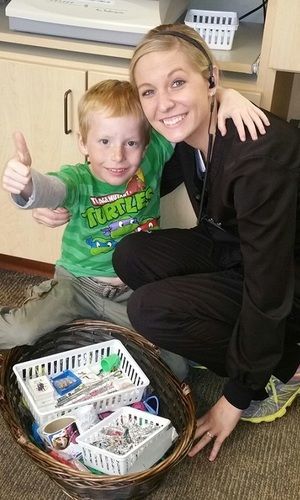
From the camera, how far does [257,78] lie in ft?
4.42

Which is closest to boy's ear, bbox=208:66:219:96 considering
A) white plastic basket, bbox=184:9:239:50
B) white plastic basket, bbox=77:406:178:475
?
white plastic basket, bbox=184:9:239:50

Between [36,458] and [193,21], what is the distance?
104 centimetres

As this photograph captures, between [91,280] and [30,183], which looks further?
[91,280]

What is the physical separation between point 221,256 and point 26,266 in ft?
2.22

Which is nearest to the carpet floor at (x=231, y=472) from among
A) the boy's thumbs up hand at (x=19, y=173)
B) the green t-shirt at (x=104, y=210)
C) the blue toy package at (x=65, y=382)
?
the blue toy package at (x=65, y=382)

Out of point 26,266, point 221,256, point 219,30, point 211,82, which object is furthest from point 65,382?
point 219,30

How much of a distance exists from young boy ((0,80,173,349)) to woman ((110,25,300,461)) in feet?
0.18

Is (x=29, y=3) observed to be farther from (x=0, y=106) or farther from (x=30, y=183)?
(x=30, y=183)

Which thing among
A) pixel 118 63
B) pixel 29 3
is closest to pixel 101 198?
pixel 118 63

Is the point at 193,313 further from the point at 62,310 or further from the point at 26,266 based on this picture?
the point at 26,266

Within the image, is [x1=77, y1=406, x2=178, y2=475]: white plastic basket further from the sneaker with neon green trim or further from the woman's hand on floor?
the sneaker with neon green trim

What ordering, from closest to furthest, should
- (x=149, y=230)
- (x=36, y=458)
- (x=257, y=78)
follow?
(x=36, y=458)
(x=257, y=78)
(x=149, y=230)

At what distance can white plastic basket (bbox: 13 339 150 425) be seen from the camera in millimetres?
1229

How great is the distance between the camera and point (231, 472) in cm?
125
